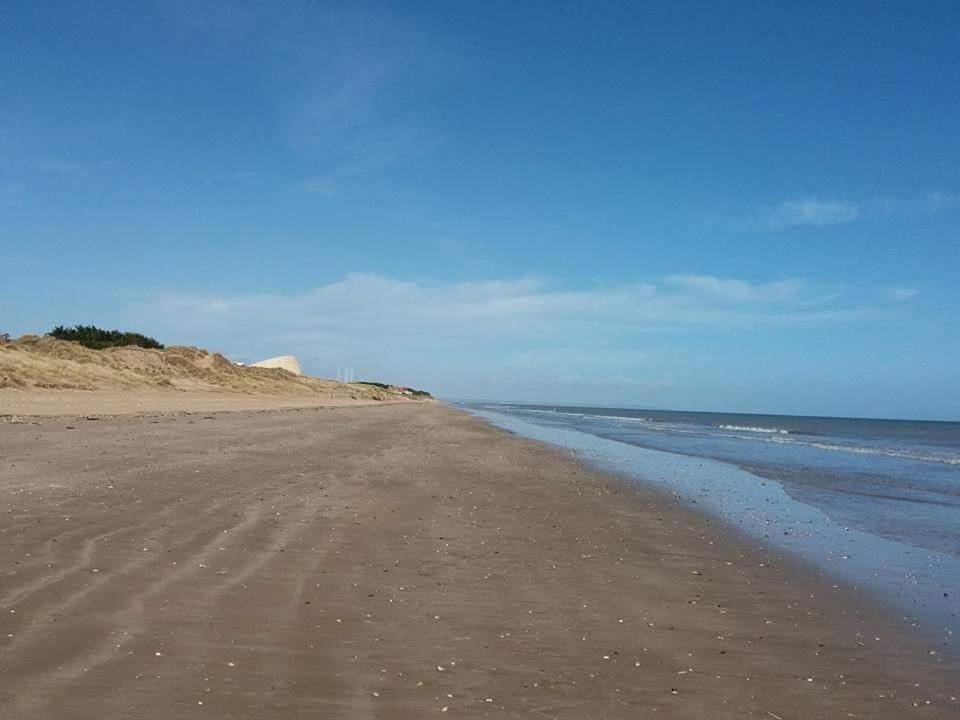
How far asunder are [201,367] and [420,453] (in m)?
44.8

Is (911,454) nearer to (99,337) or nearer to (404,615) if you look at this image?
(404,615)

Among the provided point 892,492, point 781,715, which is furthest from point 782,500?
point 781,715

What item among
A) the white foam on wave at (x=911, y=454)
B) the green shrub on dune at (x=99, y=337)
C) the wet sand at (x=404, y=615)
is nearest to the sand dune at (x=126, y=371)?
the green shrub on dune at (x=99, y=337)

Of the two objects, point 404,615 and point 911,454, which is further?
point 911,454

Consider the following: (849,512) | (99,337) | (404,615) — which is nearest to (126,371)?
(99,337)

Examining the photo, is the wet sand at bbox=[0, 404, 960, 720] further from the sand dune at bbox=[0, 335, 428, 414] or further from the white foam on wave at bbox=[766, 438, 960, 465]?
the white foam on wave at bbox=[766, 438, 960, 465]

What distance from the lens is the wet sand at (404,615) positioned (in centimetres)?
430

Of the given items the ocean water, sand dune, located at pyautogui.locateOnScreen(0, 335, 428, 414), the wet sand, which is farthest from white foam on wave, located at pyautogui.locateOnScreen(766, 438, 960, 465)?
sand dune, located at pyautogui.locateOnScreen(0, 335, 428, 414)

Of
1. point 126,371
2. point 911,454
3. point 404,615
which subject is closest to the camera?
point 404,615

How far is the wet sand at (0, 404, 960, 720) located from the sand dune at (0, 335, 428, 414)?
2617 centimetres

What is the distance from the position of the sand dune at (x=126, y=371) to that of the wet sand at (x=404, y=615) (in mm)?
26175

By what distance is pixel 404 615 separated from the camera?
19.2 ft

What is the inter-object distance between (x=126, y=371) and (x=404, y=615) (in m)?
44.0

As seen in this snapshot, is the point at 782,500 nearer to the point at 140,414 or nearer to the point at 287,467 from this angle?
the point at 287,467
